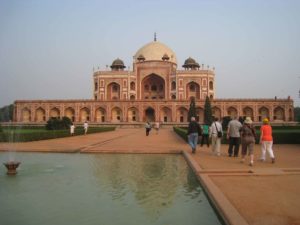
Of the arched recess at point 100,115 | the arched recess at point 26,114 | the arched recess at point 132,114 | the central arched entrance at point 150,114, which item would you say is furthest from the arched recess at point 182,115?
the arched recess at point 26,114

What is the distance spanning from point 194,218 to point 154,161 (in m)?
4.50

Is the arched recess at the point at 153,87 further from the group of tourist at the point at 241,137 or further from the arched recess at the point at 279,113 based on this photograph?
the group of tourist at the point at 241,137

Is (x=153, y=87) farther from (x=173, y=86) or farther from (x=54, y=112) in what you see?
(x=54, y=112)

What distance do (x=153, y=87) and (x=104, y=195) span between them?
4325 cm

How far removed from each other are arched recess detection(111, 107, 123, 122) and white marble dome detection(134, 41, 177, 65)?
10005mm

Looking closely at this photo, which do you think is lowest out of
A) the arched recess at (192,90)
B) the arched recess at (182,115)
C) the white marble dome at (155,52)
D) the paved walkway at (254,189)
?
the paved walkway at (254,189)

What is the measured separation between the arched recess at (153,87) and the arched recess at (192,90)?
376 cm

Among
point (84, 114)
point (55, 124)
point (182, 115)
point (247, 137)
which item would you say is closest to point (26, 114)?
point (84, 114)

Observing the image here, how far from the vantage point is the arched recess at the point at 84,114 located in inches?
1592

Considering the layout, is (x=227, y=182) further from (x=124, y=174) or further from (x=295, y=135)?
(x=295, y=135)

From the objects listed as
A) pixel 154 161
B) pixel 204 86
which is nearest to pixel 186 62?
pixel 204 86

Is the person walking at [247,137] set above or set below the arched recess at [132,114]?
below

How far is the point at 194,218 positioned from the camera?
373cm

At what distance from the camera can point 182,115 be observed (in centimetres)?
4000
